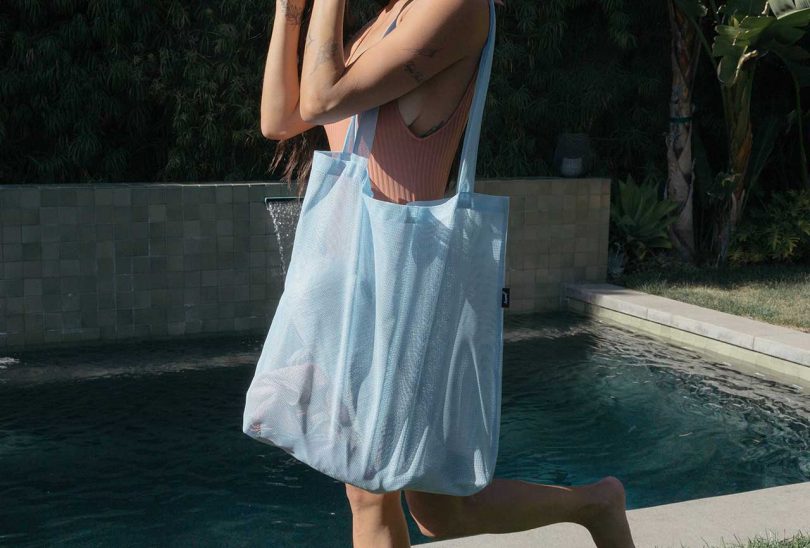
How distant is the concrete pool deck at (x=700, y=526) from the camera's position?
281 centimetres

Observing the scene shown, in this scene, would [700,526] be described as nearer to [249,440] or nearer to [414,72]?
[414,72]

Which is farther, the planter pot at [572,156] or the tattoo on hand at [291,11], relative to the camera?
the planter pot at [572,156]

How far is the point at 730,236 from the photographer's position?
30.2 ft

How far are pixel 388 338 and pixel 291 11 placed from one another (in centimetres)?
63

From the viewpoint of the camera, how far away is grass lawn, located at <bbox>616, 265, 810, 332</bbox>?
684 cm

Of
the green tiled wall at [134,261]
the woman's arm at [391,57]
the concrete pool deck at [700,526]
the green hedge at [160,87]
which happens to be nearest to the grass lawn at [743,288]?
the green hedge at [160,87]

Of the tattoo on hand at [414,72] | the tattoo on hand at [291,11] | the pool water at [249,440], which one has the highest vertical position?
the tattoo on hand at [291,11]

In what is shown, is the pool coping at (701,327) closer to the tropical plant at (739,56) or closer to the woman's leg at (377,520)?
the tropical plant at (739,56)

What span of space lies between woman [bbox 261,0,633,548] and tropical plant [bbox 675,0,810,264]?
22.1 feet

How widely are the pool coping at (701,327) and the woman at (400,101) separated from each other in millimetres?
4395

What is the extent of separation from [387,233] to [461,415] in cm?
32

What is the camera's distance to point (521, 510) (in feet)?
6.15

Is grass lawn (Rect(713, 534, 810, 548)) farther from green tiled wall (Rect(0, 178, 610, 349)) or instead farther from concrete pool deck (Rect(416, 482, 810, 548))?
green tiled wall (Rect(0, 178, 610, 349))

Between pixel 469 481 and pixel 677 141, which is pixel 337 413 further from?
pixel 677 141
